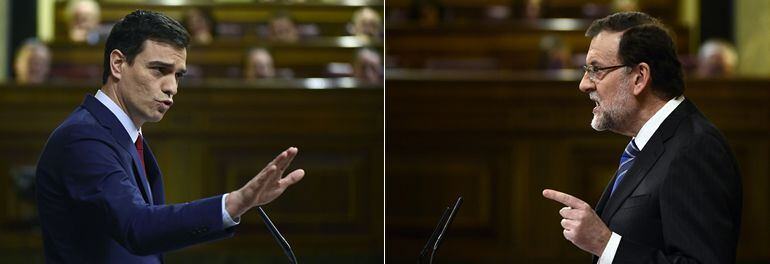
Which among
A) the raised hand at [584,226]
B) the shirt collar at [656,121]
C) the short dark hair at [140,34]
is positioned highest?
the short dark hair at [140,34]

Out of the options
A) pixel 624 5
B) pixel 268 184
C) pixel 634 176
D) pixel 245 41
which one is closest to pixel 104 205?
pixel 268 184

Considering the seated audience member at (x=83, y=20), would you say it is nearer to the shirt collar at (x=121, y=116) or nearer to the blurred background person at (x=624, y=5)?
the blurred background person at (x=624, y=5)

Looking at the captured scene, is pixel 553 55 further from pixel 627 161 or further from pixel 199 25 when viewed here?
pixel 627 161

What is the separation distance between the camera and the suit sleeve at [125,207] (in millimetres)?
1405

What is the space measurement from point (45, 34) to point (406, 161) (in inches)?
147

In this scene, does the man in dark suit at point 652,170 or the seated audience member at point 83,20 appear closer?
the man in dark suit at point 652,170

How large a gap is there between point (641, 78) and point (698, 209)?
215mm

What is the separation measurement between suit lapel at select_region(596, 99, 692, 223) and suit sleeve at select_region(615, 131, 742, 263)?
49 mm

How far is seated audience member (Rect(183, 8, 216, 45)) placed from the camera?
5.46 m

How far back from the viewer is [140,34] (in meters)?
1.51

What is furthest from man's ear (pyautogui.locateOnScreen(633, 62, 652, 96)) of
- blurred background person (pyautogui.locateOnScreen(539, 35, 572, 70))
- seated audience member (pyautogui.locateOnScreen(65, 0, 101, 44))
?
seated audience member (pyautogui.locateOnScreen(65, 0, 101, 44))

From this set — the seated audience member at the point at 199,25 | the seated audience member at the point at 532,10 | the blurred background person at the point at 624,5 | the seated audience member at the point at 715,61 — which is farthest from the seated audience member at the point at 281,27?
the seated audience member at the point at 715,61

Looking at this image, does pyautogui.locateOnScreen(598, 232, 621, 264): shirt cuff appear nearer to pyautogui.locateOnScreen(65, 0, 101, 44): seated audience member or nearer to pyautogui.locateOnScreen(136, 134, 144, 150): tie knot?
pyautogui.locateOnScreen(136, 134, 144, 150): tie knot

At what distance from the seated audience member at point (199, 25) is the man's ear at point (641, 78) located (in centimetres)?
399
